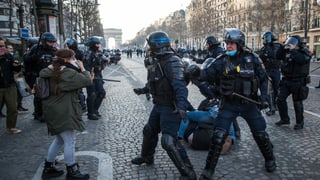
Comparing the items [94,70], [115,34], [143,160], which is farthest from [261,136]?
[115,34]

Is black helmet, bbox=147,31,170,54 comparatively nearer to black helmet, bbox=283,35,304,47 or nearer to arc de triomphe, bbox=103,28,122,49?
black helmet, bbox=283,35,304,47

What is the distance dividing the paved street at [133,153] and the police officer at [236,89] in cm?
52

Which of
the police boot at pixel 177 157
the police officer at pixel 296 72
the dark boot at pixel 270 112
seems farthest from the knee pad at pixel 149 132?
the dark boot at pixel 270 112

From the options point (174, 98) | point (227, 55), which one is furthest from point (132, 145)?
point (227, 55)

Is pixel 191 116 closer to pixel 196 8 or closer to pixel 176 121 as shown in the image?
pixel 176 121

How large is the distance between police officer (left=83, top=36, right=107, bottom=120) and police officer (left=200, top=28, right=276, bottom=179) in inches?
156

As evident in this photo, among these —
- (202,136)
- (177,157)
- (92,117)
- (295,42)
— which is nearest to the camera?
(177,157)

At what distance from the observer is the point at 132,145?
17.8 feet

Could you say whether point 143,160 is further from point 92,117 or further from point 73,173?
point 92,117

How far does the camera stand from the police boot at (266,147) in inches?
157

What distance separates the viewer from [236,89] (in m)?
3.83

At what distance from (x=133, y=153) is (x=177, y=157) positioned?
4.83 ft

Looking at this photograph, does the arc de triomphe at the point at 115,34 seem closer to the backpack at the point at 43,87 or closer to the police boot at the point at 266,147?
the backpack at the point at 43,87

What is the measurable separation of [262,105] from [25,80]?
529 cm
